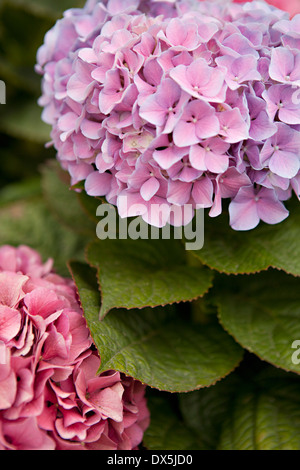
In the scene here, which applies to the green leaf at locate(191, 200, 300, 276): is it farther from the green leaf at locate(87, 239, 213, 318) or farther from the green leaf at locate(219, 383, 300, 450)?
the green leaf at locate(219, 383, 300, 450)

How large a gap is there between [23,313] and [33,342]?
0.04 meters

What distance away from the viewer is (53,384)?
2.04 ft

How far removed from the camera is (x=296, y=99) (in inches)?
25.3

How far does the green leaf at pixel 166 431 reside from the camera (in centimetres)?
79

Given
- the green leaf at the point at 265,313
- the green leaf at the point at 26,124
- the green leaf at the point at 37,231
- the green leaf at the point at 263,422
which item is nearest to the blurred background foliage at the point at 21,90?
the green leaf at the point at 26,124

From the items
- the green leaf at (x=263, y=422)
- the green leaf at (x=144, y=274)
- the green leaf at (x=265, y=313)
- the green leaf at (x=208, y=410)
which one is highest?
the green leaf at (x=144, y=274)

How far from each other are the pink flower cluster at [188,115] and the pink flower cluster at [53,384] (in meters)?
0.16

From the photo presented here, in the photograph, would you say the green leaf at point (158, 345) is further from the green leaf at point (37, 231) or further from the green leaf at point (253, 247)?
the green leaf at point (37, 231)

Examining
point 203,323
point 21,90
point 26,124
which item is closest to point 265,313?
point 203,323

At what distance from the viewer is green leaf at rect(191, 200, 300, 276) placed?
0.73m

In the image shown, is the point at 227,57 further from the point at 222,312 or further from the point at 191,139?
the point at 222,312

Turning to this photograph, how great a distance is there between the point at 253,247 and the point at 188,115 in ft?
0.82

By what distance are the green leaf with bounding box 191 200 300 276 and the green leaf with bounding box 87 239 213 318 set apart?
40 millimetres

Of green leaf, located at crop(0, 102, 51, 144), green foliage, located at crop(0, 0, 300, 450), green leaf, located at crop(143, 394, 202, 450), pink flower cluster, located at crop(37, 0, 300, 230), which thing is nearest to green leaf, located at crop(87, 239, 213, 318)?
green foliage, located at crop(0, 0, 300, 450)
